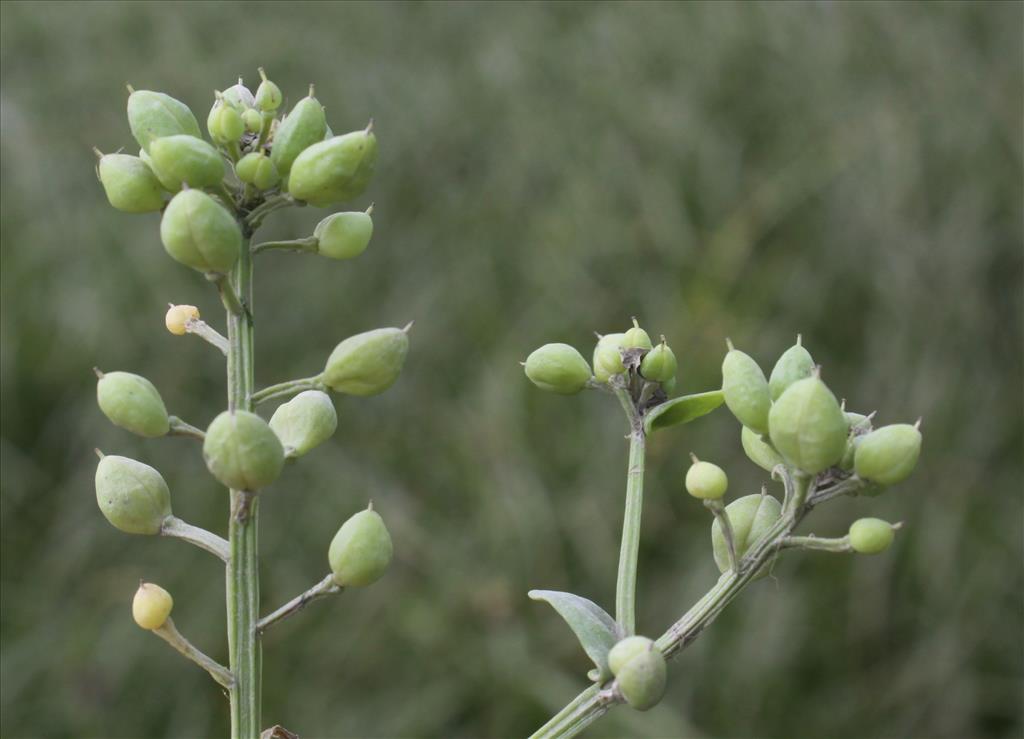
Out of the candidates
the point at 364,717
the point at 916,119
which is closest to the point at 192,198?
the point at 364,717

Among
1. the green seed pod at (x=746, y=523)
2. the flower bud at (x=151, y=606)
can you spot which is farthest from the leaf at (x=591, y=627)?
the flower bud at (x=151, y=606)

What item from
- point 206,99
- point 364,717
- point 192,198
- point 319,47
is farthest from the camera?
point 319,47

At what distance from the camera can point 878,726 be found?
1.79m

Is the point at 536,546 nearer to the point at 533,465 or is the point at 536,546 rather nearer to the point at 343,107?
the point at 533,465

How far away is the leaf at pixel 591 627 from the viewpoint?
483mm

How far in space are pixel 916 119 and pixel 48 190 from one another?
173cm

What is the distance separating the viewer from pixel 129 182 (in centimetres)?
50

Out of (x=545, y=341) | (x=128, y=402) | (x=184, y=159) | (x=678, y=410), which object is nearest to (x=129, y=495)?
(x=128, y=402)

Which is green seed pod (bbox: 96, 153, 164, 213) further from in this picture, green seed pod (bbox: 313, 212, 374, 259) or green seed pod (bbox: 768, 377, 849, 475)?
green seed pod (bbox: 768, 377, 849, 475)

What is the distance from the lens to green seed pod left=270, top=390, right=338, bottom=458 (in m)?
0.53

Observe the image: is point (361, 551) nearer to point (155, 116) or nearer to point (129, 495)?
point (129, 495)

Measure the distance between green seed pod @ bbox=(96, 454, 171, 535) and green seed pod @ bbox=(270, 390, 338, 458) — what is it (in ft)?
0.19

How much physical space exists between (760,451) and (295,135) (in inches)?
10.0

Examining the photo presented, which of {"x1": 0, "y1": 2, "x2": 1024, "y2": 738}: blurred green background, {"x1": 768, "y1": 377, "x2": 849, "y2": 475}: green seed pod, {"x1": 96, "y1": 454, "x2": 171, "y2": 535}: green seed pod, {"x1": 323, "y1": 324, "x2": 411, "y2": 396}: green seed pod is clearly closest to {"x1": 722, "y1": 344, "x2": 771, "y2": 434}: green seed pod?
{"x1": 768, "y1": 377, "x2": 849, "y2": 475}: green seed pod
